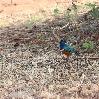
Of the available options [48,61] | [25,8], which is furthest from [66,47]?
[25,8]

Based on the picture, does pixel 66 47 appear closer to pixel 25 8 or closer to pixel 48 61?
pixel 48 61

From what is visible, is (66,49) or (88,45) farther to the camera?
(88,45)

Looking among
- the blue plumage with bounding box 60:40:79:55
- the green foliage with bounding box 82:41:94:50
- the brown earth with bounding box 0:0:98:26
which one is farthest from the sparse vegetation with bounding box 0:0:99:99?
the brown earth with bounding box 0:0:98:26

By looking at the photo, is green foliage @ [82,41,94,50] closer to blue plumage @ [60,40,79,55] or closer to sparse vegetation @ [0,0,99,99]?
sparse vegetation @ [0,0,99,99]

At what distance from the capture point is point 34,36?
8148mm

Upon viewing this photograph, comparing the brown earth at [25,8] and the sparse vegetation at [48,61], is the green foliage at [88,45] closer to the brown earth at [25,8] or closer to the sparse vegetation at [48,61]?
the sparse vegetation at [48,61]

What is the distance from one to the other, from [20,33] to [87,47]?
5.87 ft

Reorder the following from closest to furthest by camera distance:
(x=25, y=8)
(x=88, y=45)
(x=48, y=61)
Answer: (x=48, y=61) < (x=88, y=45) < (x=25, y=8)

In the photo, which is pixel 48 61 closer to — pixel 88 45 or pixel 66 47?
pixel 66 47

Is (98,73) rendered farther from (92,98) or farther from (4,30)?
(4,30)

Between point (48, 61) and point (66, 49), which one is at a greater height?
point (66, 49)

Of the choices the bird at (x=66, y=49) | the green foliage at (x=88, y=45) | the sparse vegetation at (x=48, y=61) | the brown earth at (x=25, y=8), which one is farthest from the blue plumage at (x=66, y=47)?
the brown earth at (x=25, y=8)

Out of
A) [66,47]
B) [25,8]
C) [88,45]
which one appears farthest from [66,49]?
[25,8]

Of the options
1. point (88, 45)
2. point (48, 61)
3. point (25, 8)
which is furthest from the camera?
point (25, 8)
